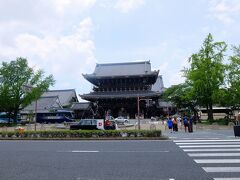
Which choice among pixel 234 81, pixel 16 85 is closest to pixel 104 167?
pixel 234 81

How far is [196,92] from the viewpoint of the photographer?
3619 centimetres

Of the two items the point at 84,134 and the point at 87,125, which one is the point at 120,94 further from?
the point at 84,134

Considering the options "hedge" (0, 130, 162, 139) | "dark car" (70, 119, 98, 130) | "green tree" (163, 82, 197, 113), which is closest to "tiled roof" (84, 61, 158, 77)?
"green tree" (163, 82, 197, 113)

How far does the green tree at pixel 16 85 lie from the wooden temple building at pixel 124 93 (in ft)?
32.9

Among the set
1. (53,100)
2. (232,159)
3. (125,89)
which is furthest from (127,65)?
(232,159)

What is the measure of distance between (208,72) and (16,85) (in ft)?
91.2

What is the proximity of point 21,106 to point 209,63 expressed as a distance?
96.6 ft

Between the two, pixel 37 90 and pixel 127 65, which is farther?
pixel 127 65

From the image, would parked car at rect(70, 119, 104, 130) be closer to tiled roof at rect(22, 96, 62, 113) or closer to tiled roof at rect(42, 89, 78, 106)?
tiled roof at rect(22, 96, 62, 113)

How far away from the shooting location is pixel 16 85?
143 feet

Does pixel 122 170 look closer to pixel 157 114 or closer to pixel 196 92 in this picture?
pixel 196 92

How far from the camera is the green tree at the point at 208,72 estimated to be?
113 ft

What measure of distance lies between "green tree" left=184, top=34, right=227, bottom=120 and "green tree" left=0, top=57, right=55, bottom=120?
909 inches

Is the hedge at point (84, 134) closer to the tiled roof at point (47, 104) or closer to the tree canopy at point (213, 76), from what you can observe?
the tree canopy at point (213, 76)
